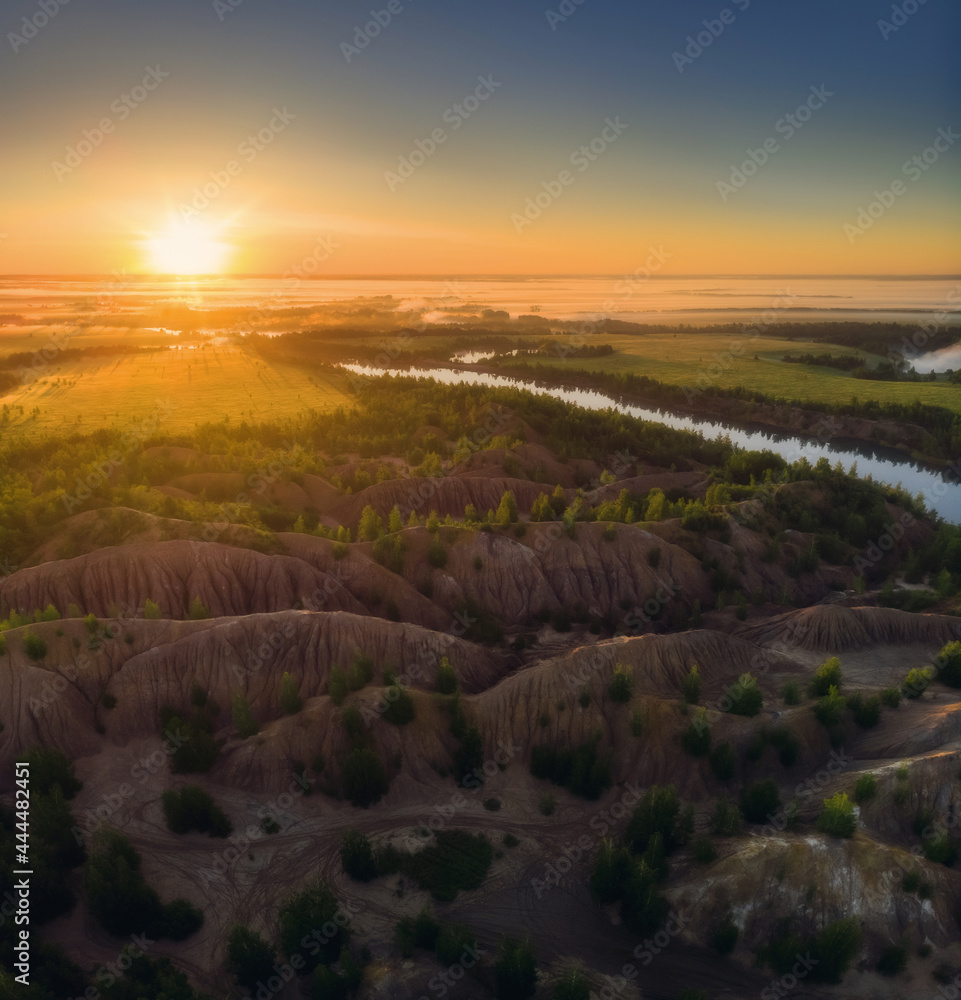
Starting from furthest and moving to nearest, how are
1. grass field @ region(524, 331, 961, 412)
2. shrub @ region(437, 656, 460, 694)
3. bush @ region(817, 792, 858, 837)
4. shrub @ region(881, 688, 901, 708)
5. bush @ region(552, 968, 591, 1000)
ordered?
grass field @ region(524, 331, 961, 412)
shrub @ region(437, 656, 460, 694)
shrub @ region(881, 688, 901, 708)
bush @ region(817, 792, 858, 837)
bush @ region(552, 968, 591, 1000)

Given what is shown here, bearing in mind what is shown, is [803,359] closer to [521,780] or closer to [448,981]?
[521,780]

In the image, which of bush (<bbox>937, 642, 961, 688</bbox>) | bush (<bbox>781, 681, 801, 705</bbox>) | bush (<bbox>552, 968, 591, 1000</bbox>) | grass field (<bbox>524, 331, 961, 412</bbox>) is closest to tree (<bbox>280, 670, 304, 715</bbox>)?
bush (<bbox>552, 968, 591, 1000</bbox>)

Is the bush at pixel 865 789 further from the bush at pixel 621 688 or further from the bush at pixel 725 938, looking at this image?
the bush at pixel 621 688

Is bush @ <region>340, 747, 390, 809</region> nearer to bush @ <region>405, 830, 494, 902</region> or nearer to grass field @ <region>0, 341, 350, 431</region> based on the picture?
bush @ <region>405, 830, 494, 902</region>

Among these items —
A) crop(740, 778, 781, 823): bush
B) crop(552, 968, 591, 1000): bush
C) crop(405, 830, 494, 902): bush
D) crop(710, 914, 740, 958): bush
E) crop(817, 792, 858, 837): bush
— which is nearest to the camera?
crop(552, 968, 591, 1000): bush

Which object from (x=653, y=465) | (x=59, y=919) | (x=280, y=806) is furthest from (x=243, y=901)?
(x=653, y=465)

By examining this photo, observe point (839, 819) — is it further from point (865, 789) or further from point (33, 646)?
point (33, 646)

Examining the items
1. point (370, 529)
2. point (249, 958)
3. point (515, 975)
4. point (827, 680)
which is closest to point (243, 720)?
point (249, 958)

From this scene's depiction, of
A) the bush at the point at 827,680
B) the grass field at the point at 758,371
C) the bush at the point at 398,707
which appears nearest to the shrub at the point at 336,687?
the bush at the point at 398,707
